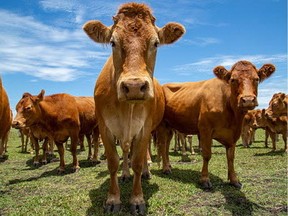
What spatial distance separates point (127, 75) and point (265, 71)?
3.70 meters

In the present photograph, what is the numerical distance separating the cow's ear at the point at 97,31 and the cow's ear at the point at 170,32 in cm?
88

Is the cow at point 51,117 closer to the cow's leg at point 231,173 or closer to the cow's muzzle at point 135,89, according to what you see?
the cow's leg at point 231,173

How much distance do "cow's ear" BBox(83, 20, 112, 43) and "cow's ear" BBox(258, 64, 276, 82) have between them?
10.9 feet

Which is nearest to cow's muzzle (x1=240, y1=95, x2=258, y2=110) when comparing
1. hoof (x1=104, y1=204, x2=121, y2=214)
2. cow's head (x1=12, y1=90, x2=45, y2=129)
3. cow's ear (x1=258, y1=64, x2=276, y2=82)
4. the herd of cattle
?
the herd of cattle

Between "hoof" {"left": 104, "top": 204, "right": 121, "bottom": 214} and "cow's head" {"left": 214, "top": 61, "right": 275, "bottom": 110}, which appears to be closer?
"hoof" {"left": 104, "top": 204, "right": 121, "bottom": 214}

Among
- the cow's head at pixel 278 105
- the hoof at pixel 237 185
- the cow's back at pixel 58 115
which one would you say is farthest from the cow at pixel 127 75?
the cow's head at pixel 278 105

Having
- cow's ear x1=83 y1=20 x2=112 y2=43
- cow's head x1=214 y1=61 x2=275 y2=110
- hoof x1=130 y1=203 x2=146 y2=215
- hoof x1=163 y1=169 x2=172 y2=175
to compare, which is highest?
cow's ear x1=83 y1=20 x2=112 y2=43

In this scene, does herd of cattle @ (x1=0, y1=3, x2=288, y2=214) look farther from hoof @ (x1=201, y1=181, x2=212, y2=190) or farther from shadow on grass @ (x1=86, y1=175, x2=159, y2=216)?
shadow on grass @ (x1=86, y1=175, x2=159, y2=216)

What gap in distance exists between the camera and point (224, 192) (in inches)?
244

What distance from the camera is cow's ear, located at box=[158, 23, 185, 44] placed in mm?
5292

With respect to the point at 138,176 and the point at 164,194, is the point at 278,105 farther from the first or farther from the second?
the point at 138,176

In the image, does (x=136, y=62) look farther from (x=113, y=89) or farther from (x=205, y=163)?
(x=205, y=163)

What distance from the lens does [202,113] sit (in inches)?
279

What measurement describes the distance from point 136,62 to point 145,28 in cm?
66
